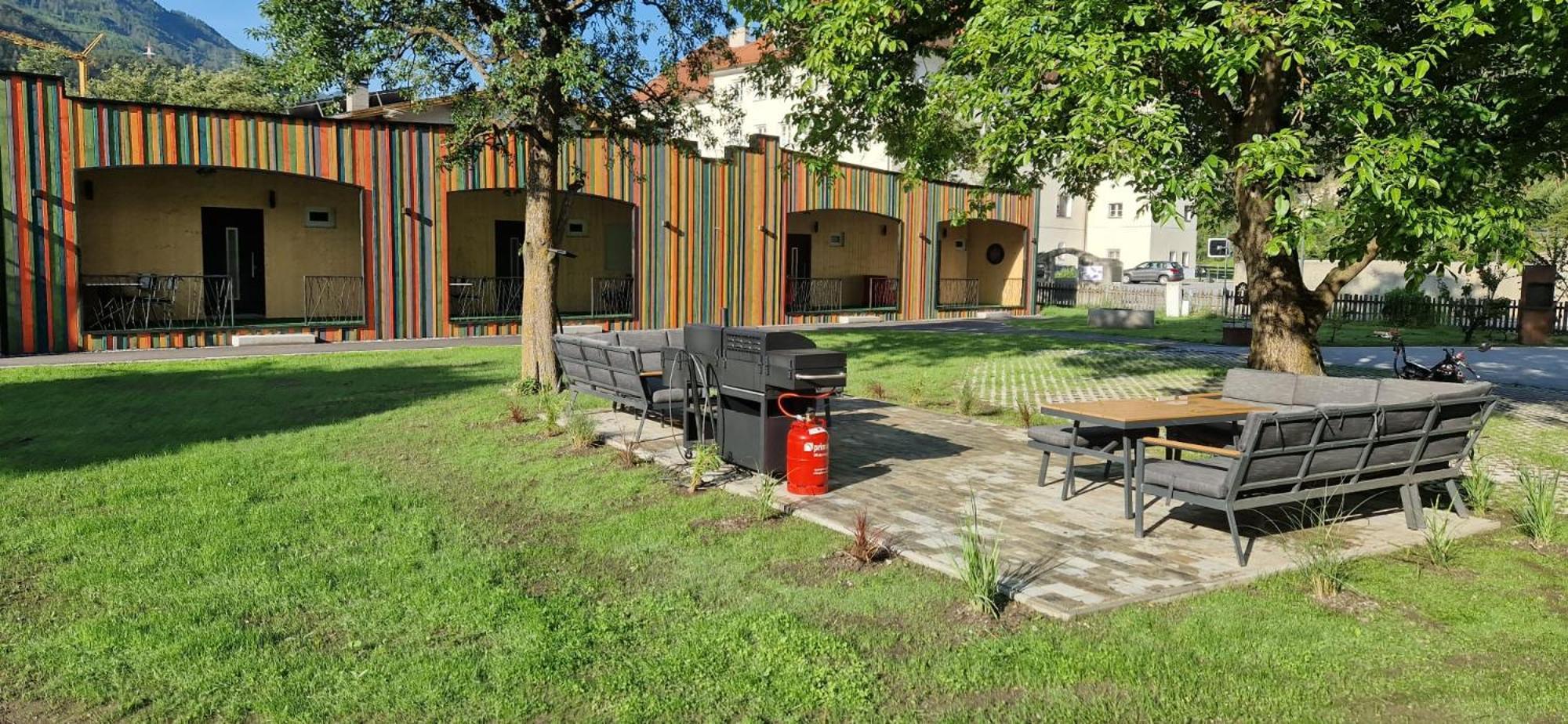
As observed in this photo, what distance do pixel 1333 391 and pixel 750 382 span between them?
4.04m

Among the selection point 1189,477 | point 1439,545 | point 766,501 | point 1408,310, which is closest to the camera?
point 1439,545

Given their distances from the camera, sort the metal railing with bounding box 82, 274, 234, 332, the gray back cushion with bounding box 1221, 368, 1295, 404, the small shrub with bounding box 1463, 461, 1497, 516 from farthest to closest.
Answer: the metal railing with bounding box 82, 274, 234, 332, the gray back cushion with bounding box 1221, 368, 1295, 404, the small shrub with bounding box 1463, 461, 1497, 516

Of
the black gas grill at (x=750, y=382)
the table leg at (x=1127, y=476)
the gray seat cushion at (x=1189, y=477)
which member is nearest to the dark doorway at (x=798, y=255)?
the black gas grill at (x=750, y=382)

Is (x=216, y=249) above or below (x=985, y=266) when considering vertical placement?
below

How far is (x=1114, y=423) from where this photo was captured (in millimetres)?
6465

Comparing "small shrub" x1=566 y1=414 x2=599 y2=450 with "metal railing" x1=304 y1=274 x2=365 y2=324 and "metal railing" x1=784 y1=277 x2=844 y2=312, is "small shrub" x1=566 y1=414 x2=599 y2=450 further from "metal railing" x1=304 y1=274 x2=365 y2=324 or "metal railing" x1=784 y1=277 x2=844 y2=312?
"metal railing" x1=784 y1=277 x2=844 y2=312

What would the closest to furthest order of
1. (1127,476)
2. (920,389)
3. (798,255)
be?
(1127,476), (920,389), (798,255)

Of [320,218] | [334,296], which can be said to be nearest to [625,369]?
[334,296]

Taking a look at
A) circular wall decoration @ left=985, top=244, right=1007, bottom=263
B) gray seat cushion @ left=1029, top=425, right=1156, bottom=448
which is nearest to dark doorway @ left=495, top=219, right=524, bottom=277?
circular wall decoration @ left=985, top=244, right=1007, bottom=263

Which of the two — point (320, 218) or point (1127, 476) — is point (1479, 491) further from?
point (320, 218)

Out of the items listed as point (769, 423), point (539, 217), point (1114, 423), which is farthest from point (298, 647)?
point (539, 217)

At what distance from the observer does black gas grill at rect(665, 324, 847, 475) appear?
7.18 metres

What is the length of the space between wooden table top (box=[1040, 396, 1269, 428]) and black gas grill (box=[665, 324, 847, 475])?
1.57 meters

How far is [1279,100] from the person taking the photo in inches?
432
